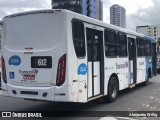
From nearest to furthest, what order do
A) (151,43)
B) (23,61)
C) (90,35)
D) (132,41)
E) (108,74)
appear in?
1. (23,61)
2. (90,35)
3. (108,74)
4. (132,41)
5. (151,43)

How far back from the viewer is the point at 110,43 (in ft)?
38.3

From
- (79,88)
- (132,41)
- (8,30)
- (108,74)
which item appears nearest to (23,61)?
(8,30)

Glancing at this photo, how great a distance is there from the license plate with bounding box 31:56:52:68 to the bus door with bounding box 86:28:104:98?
1.56m

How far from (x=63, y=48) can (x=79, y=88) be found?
1286 millimetres

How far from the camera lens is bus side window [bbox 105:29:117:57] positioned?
1133 cm

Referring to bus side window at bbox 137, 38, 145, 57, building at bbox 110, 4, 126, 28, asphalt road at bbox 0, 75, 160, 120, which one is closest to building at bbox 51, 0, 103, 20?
building at bbox 110, 4, 126, 28

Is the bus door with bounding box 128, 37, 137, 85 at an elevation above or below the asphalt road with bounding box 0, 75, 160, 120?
above

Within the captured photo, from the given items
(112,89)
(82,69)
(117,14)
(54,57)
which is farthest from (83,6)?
(54,57)

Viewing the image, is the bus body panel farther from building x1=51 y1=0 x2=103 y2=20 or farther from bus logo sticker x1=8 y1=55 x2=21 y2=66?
building x1=51 y1=0 x2=103 y2=20

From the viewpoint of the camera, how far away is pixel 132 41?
14594mm

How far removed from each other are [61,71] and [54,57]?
0.44 m

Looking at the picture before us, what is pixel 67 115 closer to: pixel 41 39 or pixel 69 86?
pixel 69 86

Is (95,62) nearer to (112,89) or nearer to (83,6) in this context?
(112,89)

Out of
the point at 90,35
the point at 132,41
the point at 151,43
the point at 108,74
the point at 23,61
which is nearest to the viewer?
the point at 23,61
